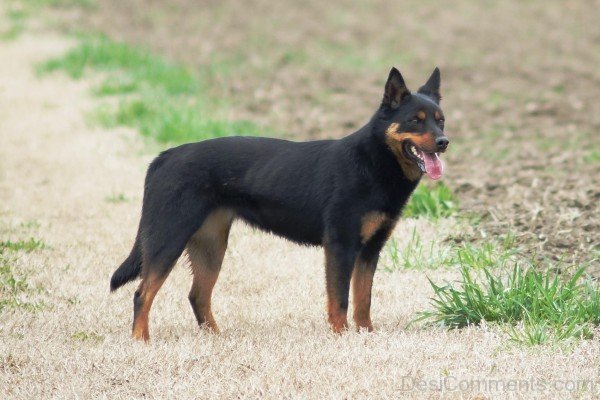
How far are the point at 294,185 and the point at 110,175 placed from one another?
4943 mm

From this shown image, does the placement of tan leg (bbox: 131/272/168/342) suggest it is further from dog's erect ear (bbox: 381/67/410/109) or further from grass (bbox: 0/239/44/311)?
dog's erect ear (bbox: 381/67/410/109)

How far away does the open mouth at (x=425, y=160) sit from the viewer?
214 inches

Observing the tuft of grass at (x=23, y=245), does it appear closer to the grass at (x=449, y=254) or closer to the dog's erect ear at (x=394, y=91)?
the grass at (x=449, y=254)

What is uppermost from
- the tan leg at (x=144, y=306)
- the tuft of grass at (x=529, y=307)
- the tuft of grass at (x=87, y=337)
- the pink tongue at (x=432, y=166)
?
the pink tongue at (x=432, y=166)

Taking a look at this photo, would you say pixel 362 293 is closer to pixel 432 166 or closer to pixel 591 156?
pixel 432 166

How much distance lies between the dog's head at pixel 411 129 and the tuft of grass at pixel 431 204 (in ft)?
8.34

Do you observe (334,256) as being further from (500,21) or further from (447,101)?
(500,21)

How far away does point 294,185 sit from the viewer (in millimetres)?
5766

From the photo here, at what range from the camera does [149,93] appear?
44.0 feet

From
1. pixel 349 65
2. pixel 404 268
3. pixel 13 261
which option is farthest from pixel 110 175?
pixel 349 65

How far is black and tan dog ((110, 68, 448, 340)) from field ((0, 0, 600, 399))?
1.08 ft

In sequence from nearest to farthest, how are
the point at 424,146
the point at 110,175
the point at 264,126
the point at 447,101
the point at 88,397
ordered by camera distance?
1. the point at 88,397
2. the point at 424,146
3. the point at 110,175
4. the point at 264,126
5. the point at 447,101

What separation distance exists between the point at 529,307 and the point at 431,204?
9.24 ft

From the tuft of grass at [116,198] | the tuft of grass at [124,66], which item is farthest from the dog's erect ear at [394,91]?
the tuft of grass at [124,66]
